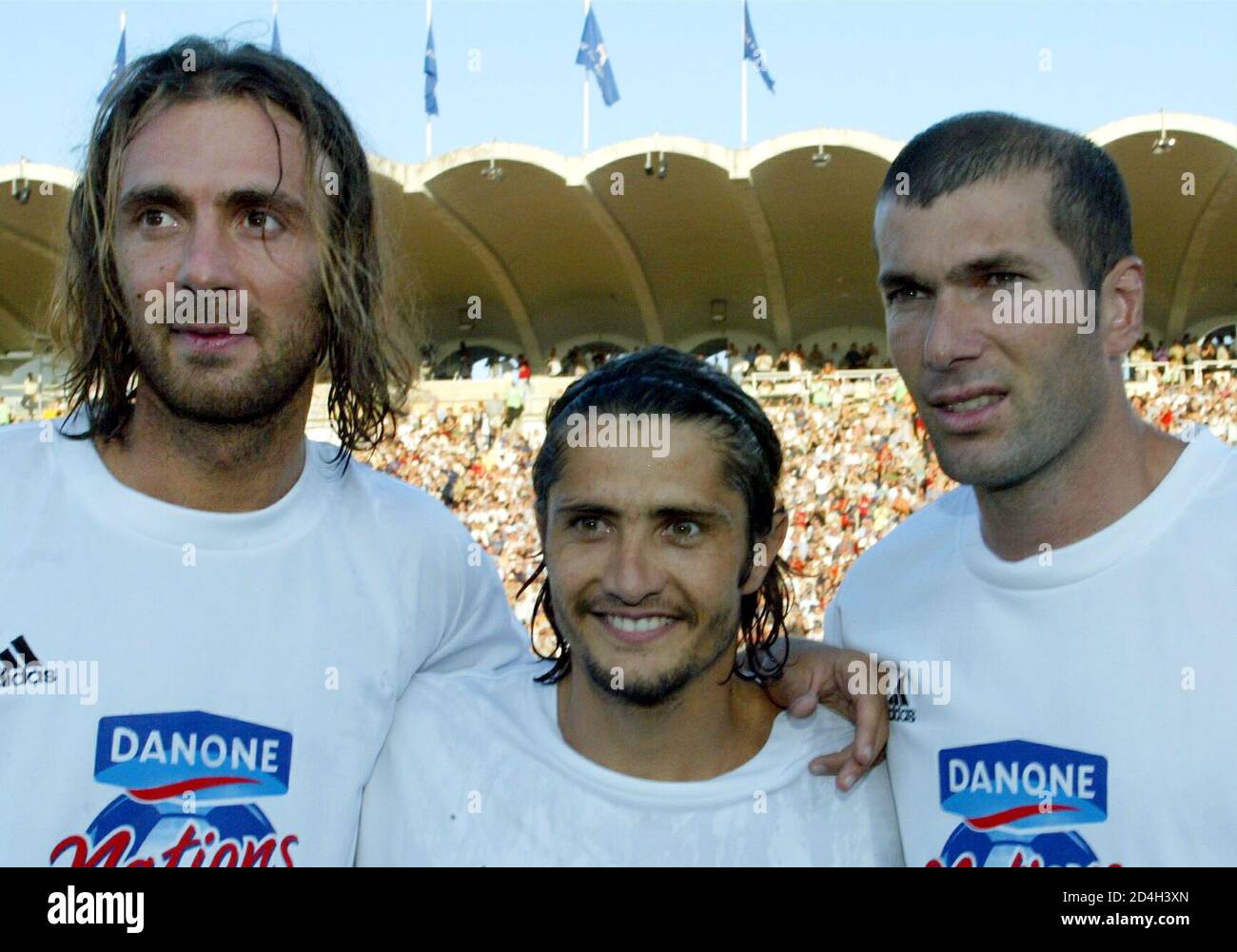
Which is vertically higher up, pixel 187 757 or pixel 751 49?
pixel 751 49

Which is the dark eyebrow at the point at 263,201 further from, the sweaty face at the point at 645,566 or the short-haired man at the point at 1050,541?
the short-haired man at the point at 1050,541

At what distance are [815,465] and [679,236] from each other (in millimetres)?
9507

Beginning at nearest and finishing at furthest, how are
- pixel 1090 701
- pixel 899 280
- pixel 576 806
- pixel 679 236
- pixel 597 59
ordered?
1. pixel 1090 701
2. pixel 576 806
3. pixel 899 280
4. pixel 597 59
5. pixel 679 236

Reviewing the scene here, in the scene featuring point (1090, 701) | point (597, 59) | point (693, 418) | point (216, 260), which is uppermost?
point (597, 59)

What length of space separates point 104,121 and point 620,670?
178 cm

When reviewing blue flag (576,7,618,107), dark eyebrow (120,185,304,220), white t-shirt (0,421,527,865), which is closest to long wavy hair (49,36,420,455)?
dark eyebrow (120,185,304,220)

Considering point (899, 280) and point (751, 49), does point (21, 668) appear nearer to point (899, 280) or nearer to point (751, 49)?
point (899, 280)

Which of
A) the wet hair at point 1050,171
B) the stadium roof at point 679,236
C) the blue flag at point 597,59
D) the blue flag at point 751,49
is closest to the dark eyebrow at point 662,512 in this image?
the wet hair at point 1050,171

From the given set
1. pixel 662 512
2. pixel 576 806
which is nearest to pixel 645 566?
pixel 662 512

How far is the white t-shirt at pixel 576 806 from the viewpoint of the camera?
8.46ft

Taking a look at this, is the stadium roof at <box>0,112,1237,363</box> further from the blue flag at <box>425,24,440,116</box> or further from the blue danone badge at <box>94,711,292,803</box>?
the blue danone badge at <box>94,711,292,803</box>

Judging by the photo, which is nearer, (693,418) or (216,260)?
(216,260)

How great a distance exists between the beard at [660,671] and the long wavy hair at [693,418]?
18 centimetres

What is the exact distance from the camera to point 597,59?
24.7m
